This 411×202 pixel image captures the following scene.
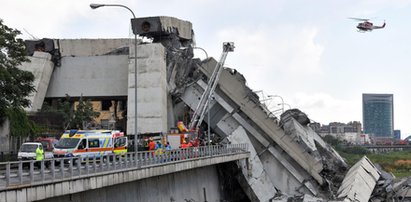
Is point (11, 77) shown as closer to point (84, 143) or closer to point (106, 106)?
point (84, 143)

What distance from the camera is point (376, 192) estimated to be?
5053 cm

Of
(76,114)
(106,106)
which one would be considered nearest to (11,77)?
(76,114)

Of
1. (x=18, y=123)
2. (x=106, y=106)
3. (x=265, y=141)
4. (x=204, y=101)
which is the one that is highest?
(x=106, y=106)

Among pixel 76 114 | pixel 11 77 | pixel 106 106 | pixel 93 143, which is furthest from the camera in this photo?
pixel 106 106

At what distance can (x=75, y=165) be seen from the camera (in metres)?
23.7

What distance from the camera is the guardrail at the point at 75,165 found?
639 inches

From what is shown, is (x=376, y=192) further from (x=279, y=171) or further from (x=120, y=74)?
(x=120, y=74)

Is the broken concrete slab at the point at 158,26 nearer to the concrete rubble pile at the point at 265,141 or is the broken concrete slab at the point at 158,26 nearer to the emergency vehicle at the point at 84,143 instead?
the concrete rubble pile at the point at 265,141

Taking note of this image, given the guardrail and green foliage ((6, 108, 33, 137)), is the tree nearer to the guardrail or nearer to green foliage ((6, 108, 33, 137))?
green foliage ((6, 108, 33, 137))

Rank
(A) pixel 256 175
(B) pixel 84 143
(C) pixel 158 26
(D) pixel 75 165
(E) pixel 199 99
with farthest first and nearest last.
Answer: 1. (C) pixel 158 26
2. (E) pixel 199 99
3. (A) pixel 256 175
4. (B) pixel 84 143
5. (D) pixel 75 165

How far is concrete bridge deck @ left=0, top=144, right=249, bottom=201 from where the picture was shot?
16.0m

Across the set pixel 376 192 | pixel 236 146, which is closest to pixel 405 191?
pixel 376 192

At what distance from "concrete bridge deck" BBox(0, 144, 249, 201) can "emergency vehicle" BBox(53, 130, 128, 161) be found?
3055 millimetres

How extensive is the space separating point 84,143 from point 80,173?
10.4 m
